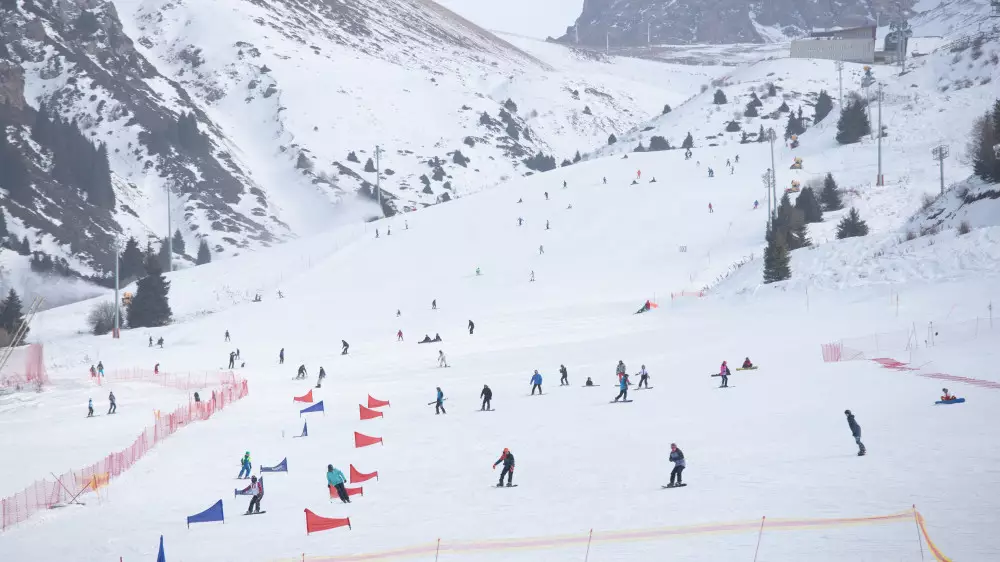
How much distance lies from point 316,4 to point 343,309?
130 meters

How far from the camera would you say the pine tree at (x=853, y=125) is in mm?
75250

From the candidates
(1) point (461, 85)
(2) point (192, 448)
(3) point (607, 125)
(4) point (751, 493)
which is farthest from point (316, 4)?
(4) point (751, 493)

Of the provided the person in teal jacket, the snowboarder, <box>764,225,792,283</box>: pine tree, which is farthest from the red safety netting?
<box>764,225,792,283</box>: pine tree

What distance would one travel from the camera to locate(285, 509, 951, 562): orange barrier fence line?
41.8 ft

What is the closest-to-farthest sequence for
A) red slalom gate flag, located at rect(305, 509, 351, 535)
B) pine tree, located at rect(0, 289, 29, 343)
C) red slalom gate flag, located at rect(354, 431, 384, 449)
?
red slalom gate flag, located at rect(305, 509, 351, 535) < red slalom gate flag, located at rect(354, 431, 384, 449) < pine tree, located at rect(0, 289, 29, 343)

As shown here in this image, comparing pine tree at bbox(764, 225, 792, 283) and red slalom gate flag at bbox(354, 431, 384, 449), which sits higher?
pine tree at bbox(764, 225, 792, 283)

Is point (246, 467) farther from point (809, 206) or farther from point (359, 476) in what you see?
point (809, 206)

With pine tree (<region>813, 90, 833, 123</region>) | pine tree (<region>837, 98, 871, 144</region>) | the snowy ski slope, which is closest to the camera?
the snowy ski slope

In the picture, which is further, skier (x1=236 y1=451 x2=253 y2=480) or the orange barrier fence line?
skier (x1=236 y1=451 x2=253 y2=480)

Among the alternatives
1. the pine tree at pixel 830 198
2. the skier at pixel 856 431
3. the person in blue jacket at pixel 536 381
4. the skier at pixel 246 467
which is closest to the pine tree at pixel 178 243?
the pine tree at pixel 830 198

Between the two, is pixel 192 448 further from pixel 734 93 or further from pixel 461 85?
pixel 461 85

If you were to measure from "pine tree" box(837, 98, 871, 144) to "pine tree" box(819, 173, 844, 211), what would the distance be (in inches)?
704

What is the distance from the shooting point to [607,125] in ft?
489

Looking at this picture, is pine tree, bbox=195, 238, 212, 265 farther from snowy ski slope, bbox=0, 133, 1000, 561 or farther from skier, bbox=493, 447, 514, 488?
skier, bbox=493, 447, 514, 488
